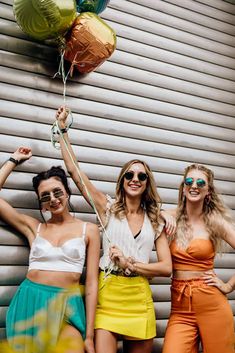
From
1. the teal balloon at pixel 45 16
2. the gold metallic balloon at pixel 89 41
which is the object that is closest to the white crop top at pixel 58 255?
the gold metallic balloon at pixel 89 41

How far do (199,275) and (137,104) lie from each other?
5.67 feet

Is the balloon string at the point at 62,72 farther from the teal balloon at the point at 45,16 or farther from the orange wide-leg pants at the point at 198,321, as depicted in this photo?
the orange wide-leg pants at the point at 198,321

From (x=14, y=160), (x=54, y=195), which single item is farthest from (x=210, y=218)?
(x=14, y=160)

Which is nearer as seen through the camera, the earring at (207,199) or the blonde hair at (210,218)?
the blonde hair at (210,218)

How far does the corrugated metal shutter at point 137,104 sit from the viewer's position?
128 inches

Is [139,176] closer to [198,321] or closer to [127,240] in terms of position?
[127,240]

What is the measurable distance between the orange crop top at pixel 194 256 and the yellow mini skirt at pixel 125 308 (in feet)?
1.05

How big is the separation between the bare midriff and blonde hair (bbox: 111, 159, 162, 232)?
0.56m

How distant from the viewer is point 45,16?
2.90 metres

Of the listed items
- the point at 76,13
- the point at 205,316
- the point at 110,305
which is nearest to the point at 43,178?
the point at 110,305

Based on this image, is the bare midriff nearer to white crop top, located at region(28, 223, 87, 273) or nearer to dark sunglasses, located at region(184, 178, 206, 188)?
white crop top, located at region(28, 223, 87, 273)

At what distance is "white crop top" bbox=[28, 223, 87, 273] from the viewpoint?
270cm

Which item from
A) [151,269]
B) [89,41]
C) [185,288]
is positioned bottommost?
[185,288]

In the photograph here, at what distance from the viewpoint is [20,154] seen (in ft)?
10.0
